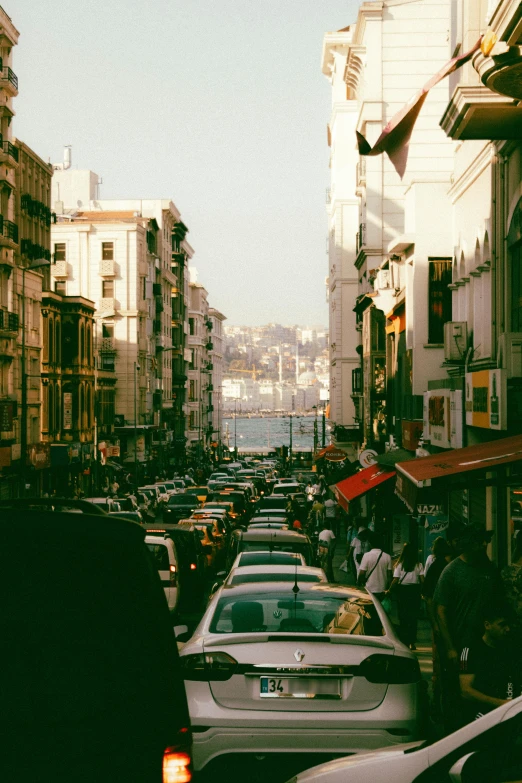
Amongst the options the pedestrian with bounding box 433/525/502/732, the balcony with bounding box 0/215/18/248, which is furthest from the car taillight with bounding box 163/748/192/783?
the balcony with bounding box 0/215/18/248

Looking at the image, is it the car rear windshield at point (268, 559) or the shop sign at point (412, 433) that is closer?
the car rear windshield at point (268, 559)

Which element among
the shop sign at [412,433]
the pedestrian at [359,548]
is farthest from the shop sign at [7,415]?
the pedestrian at [359,548]

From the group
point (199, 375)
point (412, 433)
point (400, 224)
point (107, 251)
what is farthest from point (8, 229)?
point (199, 375)

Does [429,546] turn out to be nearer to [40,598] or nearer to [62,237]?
[40,598]

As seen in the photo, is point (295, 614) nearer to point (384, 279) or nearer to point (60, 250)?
point (384, 279)

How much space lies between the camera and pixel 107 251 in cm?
8700

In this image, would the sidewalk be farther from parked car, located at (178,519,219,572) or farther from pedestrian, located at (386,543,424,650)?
parked car, located at (178,519,219,572)

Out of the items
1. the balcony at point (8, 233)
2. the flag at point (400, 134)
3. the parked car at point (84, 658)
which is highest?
the balcony at point (8, 233)

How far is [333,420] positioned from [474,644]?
200 ft

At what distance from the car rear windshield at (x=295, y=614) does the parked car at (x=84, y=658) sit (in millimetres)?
3697

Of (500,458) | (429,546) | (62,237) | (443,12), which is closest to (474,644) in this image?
(500,458)

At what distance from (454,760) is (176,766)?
1.08 meters

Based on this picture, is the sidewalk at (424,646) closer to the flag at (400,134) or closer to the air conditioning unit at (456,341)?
the air conditioning unit at (456,341)

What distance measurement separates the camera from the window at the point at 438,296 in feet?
88.8
